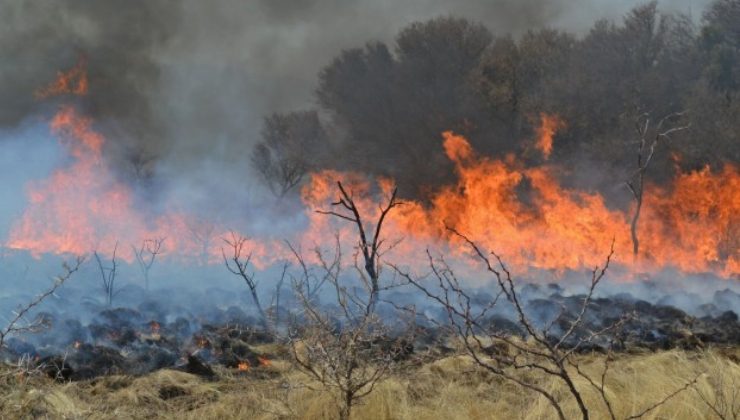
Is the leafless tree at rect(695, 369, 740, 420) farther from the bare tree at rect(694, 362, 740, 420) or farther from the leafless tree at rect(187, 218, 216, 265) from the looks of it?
the leafless tree at rect(187, 218, 216, 265)

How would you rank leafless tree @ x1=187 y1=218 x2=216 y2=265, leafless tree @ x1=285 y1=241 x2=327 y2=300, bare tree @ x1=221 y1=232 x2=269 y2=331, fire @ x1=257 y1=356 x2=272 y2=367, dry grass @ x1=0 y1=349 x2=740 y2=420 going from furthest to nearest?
1. leafless tree @ x1=187 y1=218 x2=216 y2=265
2. bare tree @ x1=221 y1=232 x2=269 y2=331
3. fire @ x1=257 y1=356 x2=272 y2=367
4. leafless tree @ x1=285 y1=241 x2=327 y2=300
5. dry grass @ x1=0 y1=349 x2=740 y2=420

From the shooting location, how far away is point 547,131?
25.6 metres

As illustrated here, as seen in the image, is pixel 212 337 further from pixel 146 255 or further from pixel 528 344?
pixel 146 255

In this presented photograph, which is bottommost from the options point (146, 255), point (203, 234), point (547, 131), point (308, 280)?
point (308, 280)

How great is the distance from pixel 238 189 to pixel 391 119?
8822mm

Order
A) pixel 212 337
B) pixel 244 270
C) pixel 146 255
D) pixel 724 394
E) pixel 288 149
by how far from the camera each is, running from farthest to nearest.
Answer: pixel 288 149 → pixel 146 255 → pixel 244 270 → pixel 212 337 → pixel 724 394

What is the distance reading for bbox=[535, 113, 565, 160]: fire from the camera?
2534 cm

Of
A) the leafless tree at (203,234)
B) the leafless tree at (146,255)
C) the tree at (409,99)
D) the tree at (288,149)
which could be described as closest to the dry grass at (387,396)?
the leafless tree at (146,255)

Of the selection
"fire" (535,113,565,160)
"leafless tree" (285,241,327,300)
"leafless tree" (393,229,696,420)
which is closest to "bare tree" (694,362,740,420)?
"leafless tree" (393,229,696,420)

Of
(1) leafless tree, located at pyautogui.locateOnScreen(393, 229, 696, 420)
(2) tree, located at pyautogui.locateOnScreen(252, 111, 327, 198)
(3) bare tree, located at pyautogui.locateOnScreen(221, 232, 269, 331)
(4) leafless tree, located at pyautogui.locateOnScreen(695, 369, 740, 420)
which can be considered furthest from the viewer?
(2) tree, located at pyautogui.locateOnScreen(252, 111, 327, 198)

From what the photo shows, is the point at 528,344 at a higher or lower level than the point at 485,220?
lower

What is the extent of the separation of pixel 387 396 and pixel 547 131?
70.5 feet

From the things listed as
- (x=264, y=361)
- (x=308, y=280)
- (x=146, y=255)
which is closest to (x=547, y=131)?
(x=308, y=280)

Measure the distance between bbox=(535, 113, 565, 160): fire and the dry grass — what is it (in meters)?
18.3
